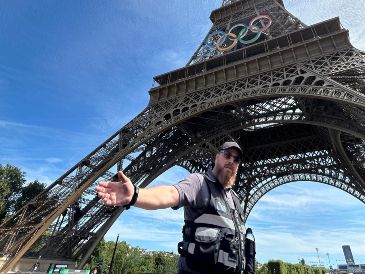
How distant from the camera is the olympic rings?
21094 millimetres

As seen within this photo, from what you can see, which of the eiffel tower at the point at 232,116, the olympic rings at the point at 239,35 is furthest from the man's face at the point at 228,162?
the olympic rings at the point at 239,35

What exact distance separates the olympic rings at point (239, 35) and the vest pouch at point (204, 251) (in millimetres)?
20163

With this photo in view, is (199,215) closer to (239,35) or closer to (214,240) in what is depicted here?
(214,240)

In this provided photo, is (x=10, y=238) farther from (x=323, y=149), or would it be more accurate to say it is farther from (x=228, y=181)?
(x=323, y=149)

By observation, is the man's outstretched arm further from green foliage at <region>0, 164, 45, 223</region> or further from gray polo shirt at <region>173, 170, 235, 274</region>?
green foliage at <region>0, 164, 45, 223</region>

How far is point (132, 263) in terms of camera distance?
40.9 m

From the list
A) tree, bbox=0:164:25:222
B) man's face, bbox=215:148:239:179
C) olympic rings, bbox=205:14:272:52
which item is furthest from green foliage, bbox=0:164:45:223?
man's face, bbox=215:148:239:179

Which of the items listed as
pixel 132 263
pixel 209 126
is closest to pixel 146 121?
pixel 209 126

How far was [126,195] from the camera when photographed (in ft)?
6.07

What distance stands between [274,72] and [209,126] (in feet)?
20.7

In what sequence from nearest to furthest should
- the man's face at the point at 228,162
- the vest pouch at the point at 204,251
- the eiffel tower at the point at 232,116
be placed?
the vest pouch at the point at 204,251
the man's face at the point at 228,162
the eiffel tower at the point at 232,116

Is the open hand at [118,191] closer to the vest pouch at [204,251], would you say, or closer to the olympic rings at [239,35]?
the vest pouch at [204,251]

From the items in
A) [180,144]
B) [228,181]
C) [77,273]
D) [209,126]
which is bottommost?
[77,273]

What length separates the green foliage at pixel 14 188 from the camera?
2896 cm
